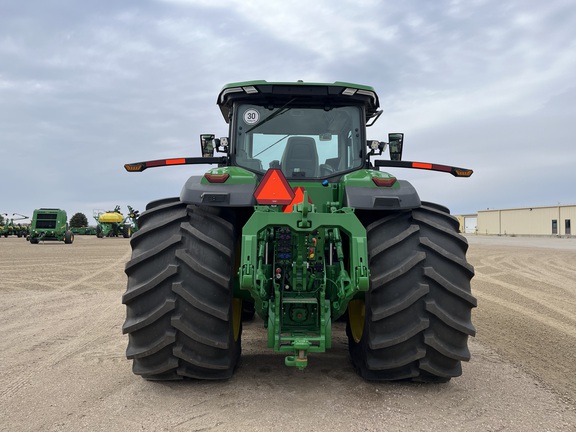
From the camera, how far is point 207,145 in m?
4.34

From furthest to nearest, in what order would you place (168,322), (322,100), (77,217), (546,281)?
1. (77,217)
2. (546,281)
3. (322,100)
4. (168,322)

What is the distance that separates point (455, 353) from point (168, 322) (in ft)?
6.22

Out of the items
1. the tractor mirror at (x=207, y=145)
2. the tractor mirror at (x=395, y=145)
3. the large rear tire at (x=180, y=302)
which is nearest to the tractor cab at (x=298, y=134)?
the tractor mirror at (x=207, y=145)

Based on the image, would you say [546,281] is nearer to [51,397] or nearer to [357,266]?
[357,266]

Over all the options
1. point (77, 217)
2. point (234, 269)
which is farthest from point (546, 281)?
point (77, 217)

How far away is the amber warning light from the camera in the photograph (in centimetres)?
304

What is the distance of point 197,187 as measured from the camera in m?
3.22

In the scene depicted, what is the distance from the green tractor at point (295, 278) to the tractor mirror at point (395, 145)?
1323mm

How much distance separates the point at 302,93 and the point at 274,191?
119cm

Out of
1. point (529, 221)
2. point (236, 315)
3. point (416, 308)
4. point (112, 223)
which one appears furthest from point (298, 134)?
point (529, 221)

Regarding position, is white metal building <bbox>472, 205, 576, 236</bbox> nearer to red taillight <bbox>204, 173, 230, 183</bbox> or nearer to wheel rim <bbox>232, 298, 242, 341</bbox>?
wheel rim <bbox>232, 298, 242, 341</bbox>

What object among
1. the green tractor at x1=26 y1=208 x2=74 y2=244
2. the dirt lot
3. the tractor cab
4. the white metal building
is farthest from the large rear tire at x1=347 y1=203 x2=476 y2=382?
the white metal building

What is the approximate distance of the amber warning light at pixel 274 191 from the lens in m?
3.04

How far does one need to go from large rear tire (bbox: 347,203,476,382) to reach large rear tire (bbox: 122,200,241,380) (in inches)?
39.1
